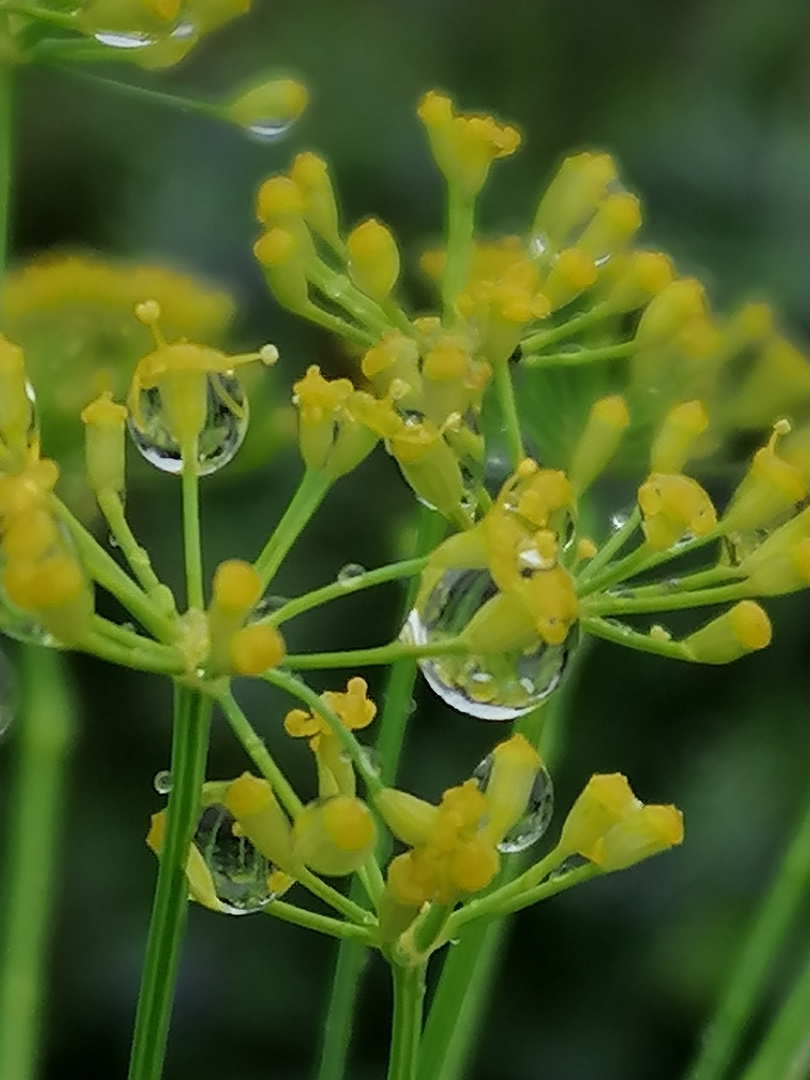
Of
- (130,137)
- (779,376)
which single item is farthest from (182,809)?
(130,137)

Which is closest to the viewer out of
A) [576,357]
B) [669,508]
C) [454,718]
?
[669,508]

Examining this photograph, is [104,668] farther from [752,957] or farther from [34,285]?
[752,957]

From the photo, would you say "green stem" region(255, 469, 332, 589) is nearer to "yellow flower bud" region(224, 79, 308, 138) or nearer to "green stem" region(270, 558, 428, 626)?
"green stem" region(270, 558, 428, 626)

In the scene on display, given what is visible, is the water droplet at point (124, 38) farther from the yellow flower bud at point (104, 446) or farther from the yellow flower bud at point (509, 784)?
the yellow flower bud at point (509, 784)

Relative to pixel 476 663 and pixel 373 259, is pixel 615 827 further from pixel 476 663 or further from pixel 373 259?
pixel 373 259

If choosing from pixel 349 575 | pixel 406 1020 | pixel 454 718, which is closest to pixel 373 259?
pixel 349 575

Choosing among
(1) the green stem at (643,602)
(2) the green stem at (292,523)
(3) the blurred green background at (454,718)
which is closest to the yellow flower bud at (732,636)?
(1) the green stem at (643,602)

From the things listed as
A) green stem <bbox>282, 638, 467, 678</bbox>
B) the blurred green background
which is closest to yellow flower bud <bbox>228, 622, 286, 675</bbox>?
green stem <bbox>282, 638, 467, 678</bbox>
